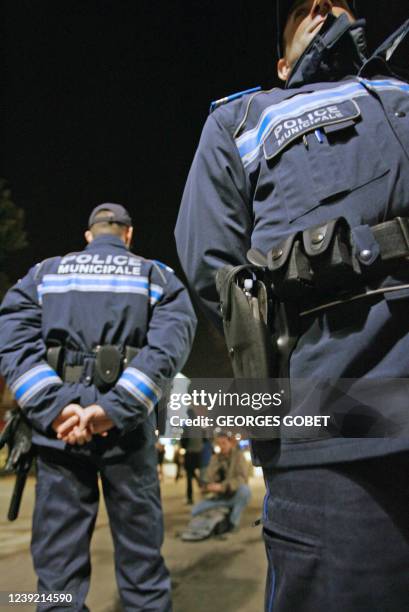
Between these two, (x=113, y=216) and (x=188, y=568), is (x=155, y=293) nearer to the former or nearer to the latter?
(x=113, y=216)

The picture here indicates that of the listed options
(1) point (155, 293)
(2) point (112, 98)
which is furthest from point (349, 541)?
(2) point (112, 98)

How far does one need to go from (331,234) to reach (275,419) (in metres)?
0.32

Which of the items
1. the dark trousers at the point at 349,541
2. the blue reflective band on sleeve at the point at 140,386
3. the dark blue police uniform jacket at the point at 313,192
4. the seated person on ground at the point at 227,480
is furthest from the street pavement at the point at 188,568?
the dark blue police uniform jacket at the point at 313,192

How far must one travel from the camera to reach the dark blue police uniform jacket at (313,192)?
0.67 metres

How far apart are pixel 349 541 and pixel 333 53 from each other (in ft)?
3.12

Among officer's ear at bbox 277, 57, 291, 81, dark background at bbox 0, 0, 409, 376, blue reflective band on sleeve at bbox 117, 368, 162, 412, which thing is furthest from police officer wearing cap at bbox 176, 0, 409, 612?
dark background at bbox 0, 0, 409, 376

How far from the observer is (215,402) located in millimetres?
903

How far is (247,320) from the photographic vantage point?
74 centimetres

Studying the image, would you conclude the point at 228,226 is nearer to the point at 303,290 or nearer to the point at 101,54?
the point at 303,290

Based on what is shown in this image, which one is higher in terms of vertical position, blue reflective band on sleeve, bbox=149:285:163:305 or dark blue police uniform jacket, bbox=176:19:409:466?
blue reflective band on sleeve, bbox=149:285:163:305

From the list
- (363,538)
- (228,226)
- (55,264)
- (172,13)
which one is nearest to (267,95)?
(228,226)

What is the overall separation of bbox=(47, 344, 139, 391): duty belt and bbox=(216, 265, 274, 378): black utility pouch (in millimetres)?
726

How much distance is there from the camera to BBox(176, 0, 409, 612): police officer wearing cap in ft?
2.04

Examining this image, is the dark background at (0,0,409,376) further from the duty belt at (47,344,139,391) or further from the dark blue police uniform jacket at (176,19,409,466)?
the dark blue police uniform jacket at (176,19,409,466)
